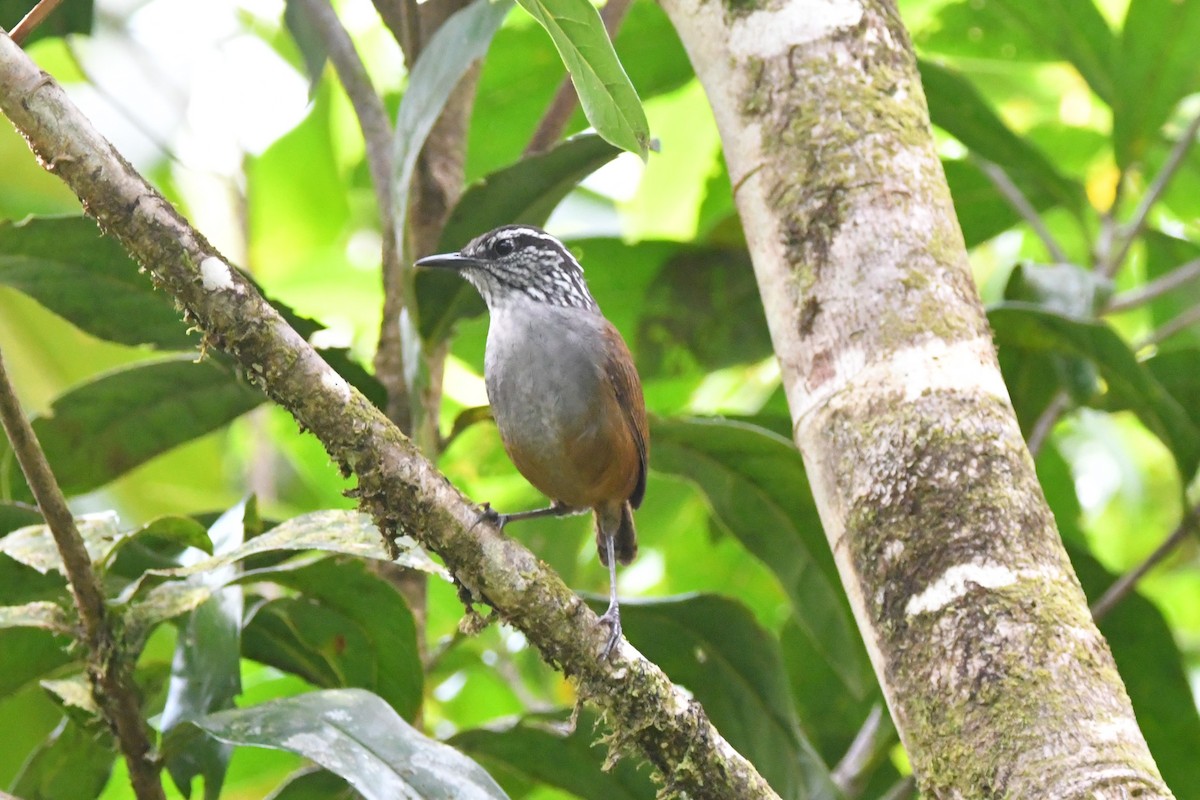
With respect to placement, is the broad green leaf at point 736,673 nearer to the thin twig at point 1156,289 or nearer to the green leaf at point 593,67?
Answer: the green leaf at point 593,67

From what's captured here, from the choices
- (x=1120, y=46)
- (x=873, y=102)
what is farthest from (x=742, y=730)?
(x=1120, y=46)

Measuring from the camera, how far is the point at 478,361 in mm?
4230

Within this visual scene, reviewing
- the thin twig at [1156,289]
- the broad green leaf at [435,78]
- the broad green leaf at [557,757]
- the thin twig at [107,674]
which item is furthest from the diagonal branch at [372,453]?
the thin twig at [1156,289]

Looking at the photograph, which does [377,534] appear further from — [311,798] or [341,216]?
[341,216]

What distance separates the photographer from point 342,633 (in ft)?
8.86

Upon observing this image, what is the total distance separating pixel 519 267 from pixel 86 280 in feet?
3.54

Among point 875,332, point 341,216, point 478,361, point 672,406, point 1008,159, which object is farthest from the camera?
point 341,216

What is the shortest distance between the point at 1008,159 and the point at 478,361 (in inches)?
71.4

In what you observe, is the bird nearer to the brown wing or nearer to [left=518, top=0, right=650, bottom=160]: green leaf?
the brown wing

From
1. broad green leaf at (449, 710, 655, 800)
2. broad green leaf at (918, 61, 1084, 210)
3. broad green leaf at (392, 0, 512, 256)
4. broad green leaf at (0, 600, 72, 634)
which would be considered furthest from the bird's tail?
broad green leaf at (0, 600, 72, 634)

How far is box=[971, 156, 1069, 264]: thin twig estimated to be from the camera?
3.80 m

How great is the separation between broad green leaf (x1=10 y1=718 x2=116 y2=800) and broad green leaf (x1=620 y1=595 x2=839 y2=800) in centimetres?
118

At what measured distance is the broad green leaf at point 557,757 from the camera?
2.90 metres

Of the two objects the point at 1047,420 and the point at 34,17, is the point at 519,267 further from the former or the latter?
the point at 34,17
